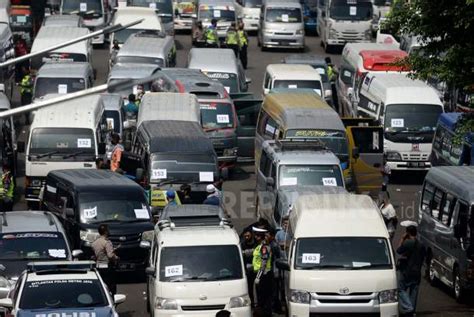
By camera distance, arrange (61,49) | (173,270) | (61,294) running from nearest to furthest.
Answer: (61,294)
(173,270)
(61,49)

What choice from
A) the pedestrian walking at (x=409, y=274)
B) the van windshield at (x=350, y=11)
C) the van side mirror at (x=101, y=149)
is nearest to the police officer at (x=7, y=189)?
the van side mirror at (x=101, y=149)

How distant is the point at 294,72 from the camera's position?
4369cm

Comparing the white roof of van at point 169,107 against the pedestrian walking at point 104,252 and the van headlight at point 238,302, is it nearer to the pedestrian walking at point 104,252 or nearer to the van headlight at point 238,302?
the pedestrian walking at point 104,252

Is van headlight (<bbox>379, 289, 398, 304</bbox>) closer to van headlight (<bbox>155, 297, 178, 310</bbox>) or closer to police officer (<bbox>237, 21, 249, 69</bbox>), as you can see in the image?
van headlight (<bbox>155, 297, 178, 310</bbox>)

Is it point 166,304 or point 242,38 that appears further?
point 242,38

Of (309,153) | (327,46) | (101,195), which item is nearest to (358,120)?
(309,153)

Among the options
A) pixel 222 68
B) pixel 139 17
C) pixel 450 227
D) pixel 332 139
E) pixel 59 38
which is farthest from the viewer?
pixel 139 17

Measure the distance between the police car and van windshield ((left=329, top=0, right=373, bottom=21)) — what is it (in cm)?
3717

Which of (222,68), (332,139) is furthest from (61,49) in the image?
(332,139)

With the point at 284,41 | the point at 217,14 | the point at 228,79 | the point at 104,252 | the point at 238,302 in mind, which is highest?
the point at 238,302

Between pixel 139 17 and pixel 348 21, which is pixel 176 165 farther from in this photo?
pixel 348 21

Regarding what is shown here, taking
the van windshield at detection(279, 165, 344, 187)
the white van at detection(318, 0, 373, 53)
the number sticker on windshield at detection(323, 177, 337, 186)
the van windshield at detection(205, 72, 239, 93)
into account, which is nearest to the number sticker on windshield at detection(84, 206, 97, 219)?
the van windshield at detection(279, 165, 344, 187)

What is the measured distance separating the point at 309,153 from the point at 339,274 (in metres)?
7.82

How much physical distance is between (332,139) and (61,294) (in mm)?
13342
